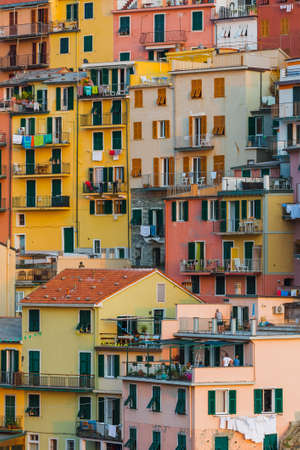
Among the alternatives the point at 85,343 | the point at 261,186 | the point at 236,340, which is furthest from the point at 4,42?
the point at 236,340

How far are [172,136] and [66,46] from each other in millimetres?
14484

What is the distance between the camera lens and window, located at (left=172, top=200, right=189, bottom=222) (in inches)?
3969

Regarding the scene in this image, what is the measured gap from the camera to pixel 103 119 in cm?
11031

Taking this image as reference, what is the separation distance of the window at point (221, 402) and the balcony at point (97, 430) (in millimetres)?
7403

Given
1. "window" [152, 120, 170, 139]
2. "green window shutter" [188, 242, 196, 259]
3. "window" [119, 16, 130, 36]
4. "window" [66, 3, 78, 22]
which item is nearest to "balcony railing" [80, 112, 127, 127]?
"window" [152, 120, 170, 139]

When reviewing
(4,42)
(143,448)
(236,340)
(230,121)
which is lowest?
(143,448)

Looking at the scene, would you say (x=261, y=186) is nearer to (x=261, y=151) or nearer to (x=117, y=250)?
(x=261, y=151)

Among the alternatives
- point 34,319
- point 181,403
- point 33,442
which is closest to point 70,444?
point 33,442

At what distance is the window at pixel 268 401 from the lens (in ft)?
256

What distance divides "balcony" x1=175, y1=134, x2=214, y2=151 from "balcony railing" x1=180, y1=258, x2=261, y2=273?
911 cm

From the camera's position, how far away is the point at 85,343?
86500 mm

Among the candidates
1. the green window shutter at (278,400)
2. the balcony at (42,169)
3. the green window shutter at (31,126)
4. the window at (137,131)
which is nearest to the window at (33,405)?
the green window shutter at (278,400)

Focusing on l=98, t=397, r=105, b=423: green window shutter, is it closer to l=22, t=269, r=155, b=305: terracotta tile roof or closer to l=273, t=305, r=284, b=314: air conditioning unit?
l=22, t=269, r=155, b=305: terracotta tile roof

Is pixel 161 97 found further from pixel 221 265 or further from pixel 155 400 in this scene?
pixel 155 400
